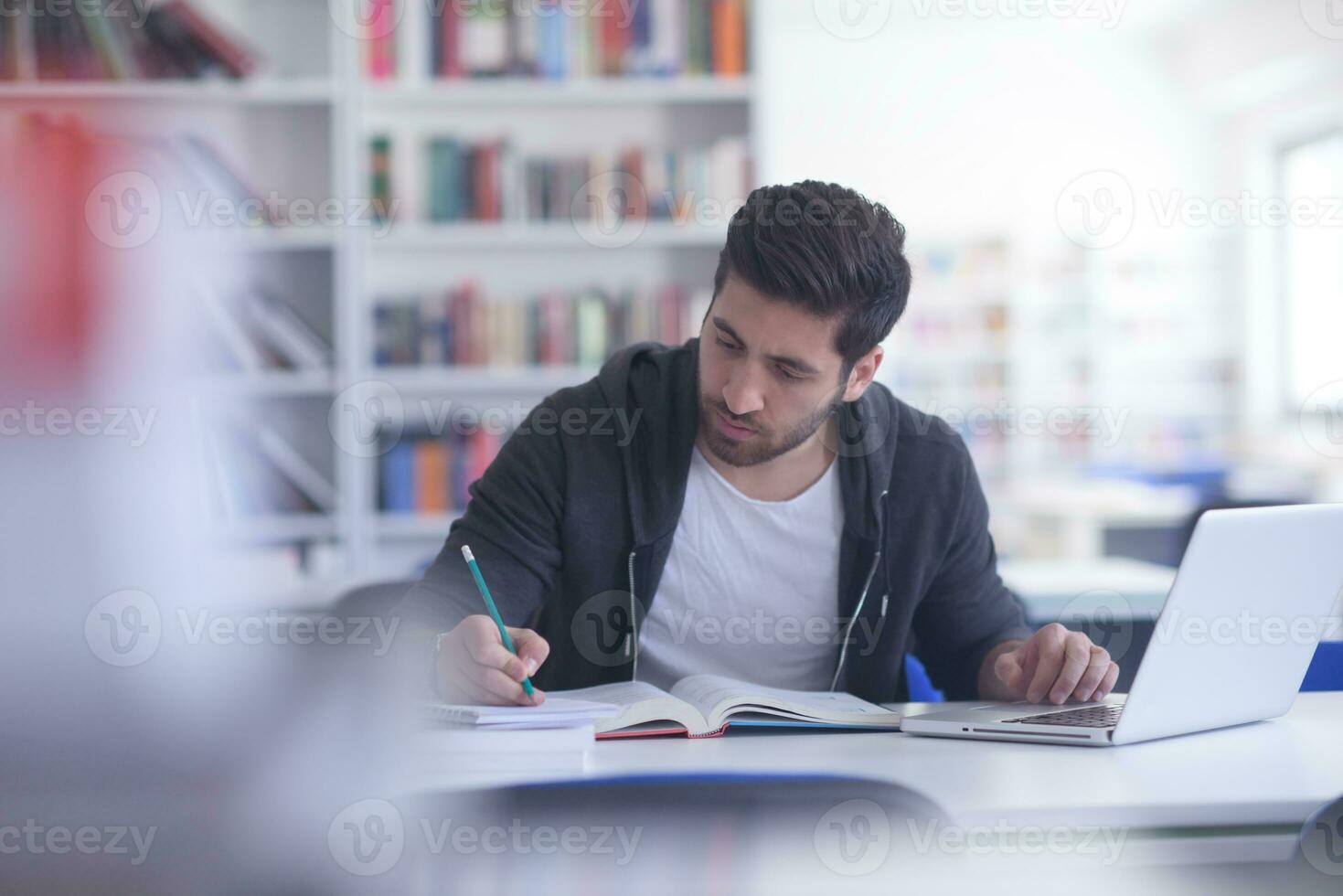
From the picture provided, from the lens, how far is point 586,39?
11.6ft

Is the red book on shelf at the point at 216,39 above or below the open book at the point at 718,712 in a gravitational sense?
above

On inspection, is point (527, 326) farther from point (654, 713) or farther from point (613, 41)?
point (654, 713)

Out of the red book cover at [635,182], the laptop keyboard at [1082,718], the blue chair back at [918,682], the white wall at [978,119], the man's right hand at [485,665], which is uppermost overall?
the white wall at [978,119]

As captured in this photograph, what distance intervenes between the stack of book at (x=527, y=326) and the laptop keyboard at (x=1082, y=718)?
2374 mm

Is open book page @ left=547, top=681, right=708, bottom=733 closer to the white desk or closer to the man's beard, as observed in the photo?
the white desk

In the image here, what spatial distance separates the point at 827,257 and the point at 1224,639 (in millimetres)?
654

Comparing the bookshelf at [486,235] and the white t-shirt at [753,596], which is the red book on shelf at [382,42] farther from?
the white t-shirt at [753,596]

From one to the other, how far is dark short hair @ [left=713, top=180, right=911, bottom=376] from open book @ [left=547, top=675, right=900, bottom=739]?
1.67 feet

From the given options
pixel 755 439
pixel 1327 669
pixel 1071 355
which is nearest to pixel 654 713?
pixel 755 439

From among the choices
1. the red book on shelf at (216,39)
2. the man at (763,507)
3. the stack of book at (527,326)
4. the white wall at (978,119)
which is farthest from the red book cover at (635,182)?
the white wall at (978,119)

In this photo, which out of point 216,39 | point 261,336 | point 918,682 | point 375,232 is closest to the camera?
point 918,682

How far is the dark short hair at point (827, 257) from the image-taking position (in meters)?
1.54

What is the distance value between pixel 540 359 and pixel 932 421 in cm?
201

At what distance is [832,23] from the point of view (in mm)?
7336
